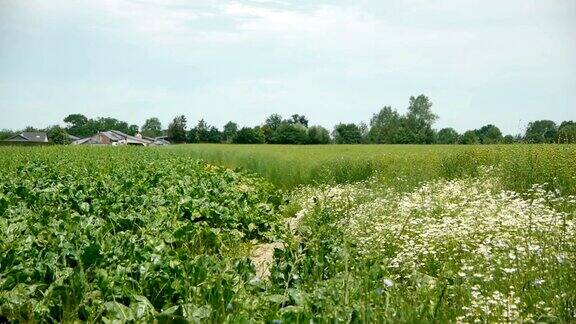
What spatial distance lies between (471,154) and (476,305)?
43.9 ft


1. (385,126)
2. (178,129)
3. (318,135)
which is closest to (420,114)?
(385,126)

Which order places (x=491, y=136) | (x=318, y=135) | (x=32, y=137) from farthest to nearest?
(x=32, y=137) < (x=318, y=135) < (x=491, y=136)

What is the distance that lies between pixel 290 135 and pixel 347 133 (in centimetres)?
1454

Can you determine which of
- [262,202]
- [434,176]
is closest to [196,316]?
[262,202]

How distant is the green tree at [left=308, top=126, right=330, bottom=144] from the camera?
7331 cm

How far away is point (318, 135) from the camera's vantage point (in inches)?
2886

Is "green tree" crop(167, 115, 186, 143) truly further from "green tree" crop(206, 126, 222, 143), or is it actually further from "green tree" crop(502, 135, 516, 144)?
"green tree" crop(502, 135, 516, 144)

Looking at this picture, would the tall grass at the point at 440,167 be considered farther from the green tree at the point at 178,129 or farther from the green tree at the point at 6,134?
the green tree at the point at 6,134

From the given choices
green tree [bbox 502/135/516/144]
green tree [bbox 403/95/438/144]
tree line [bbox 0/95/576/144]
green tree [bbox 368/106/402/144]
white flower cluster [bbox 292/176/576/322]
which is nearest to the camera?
white flower cluster [bbox 292/176/576/322]

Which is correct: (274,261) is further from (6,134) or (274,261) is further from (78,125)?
(78,125)

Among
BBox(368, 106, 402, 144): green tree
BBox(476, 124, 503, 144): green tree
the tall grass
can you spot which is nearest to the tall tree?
BBox(368, 106, 402, 144): green tree

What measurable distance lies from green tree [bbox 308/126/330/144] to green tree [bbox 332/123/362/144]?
911cm

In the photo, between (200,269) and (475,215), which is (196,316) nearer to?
(200,269)

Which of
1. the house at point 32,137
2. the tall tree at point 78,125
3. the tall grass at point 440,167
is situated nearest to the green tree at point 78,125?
the tall tree at point 78,125
